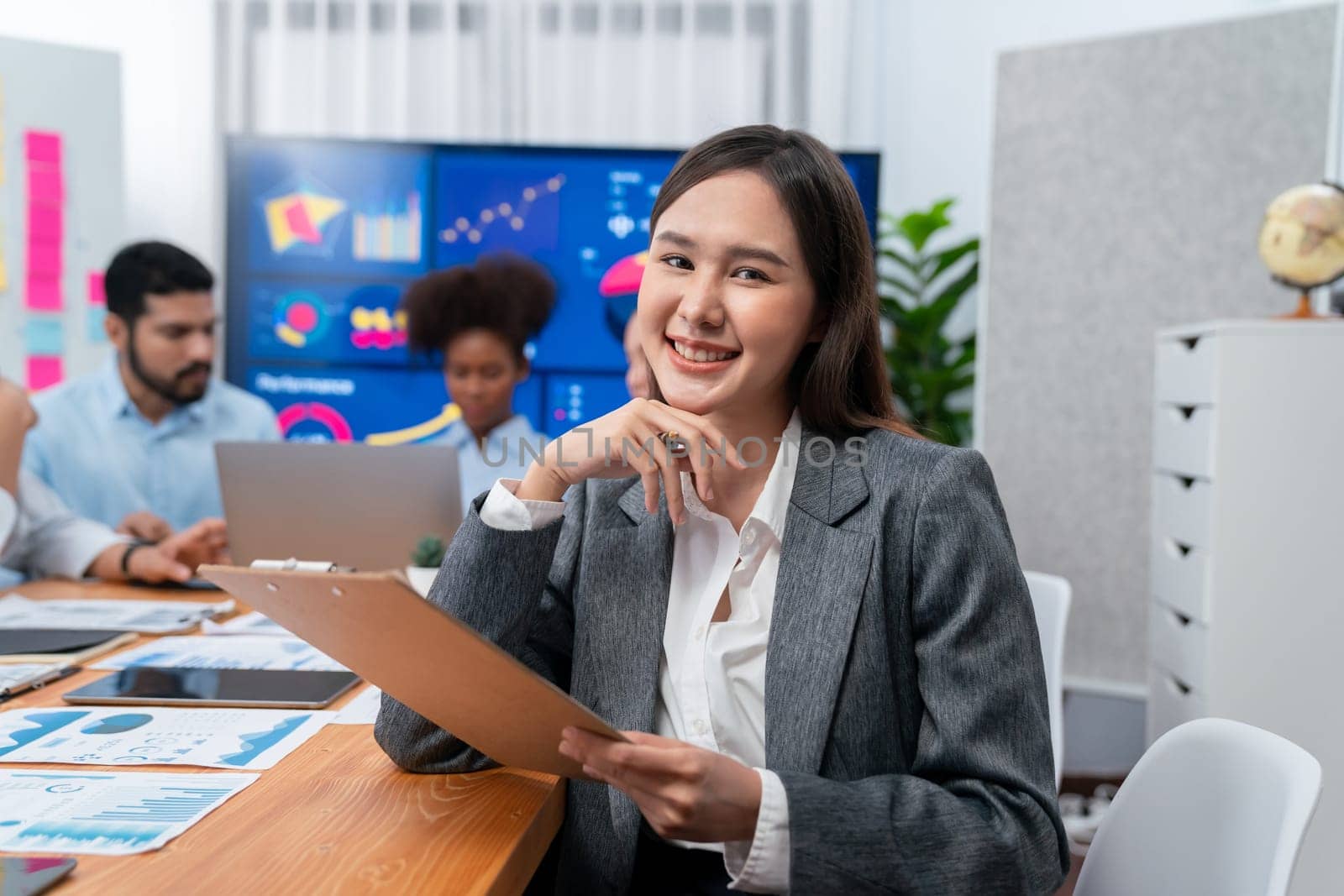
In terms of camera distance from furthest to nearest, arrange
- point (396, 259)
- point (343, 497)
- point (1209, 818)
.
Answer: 1. point (396, 259)
2. point (343, 497)
3. point (1209, 818)

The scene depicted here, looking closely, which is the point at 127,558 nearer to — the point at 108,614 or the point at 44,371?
the point at 108,614

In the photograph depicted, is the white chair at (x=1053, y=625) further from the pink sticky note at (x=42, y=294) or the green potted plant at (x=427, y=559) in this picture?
the pink sticky note at (x=42, y=294)

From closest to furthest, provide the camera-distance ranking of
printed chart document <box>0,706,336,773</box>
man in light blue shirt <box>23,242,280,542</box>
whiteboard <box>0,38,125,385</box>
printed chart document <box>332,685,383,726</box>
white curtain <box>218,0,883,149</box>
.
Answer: printed chart document <box>0,706,336,773</box> < printed chart document <box>332,685,383,726</box> < man in light blue shirt <box>23,242,280,542</box> < whiteboard <box>0,38,125,385</box> < white curtain <box>218,0,883,149</box>

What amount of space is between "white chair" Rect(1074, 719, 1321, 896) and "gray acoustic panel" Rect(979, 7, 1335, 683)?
2.08m

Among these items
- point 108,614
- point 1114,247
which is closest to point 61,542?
point 108,614

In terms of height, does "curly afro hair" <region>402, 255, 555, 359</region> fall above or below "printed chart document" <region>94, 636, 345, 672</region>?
above

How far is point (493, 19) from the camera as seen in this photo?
3947mm

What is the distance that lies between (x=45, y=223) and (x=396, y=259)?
1.09 m

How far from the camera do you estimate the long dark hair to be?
3.82 feet

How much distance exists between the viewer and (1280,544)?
79.1 inches

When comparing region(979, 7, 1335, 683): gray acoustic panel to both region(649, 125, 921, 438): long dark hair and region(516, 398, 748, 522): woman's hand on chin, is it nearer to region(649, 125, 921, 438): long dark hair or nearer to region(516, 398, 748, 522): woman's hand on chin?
region(649, 125, 921, 438): long dark hair

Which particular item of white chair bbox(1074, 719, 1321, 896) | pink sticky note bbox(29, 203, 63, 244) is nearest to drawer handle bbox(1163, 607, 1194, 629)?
white chair bbox(1074, 719, 1321, 896)

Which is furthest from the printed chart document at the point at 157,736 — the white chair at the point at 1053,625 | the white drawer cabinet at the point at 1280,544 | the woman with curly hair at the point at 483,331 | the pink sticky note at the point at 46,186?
the pink sticky note at the point at 46,186

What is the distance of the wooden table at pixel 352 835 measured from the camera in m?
0.83
